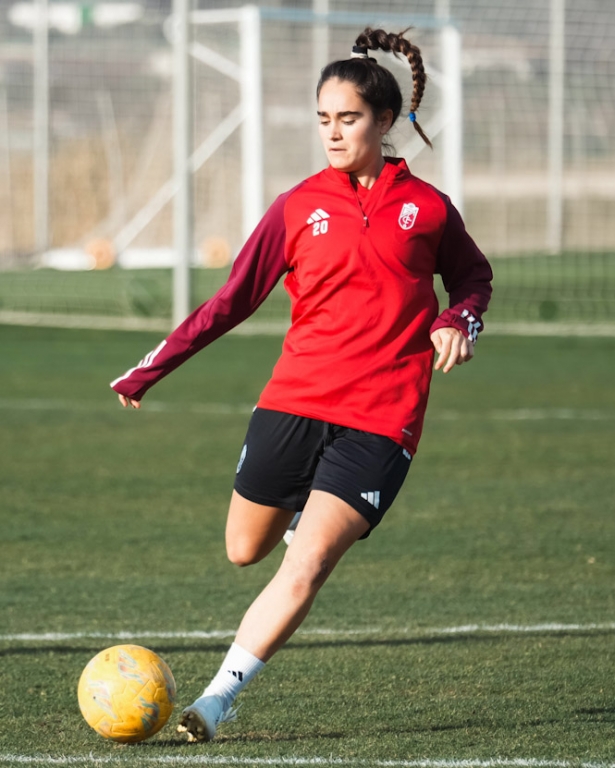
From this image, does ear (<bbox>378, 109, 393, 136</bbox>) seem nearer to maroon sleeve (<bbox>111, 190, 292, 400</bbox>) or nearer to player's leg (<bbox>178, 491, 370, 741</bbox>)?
maroon sleeve (<bbox>111, 190, 292, 400</bbox>)

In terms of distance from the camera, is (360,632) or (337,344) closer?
(337,344)

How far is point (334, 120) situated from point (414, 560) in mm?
3255

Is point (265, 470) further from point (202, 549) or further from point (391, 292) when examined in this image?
point (202, 549)

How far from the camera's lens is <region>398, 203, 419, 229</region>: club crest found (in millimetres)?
4312

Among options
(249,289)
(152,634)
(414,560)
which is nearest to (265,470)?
(249,289)

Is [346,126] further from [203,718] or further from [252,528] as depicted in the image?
[203,718]

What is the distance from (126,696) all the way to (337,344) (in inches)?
46.4

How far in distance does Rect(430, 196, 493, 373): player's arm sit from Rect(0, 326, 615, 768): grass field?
1148 millimetres

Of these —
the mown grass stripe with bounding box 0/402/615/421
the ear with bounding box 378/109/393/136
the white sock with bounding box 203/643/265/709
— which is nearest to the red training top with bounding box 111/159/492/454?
the ear with bounding box 378/109/393/136

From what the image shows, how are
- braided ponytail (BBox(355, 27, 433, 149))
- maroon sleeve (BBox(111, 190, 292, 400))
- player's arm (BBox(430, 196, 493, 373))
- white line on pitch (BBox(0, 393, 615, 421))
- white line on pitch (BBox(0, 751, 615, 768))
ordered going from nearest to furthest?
white line on pitch (BBox(0, 751, 615, 768))
player's arm (BBox(430, 196, 493, 373))
maroon sleeve (BBox(111, 190, 292, 400))
braided ponytail (BBox(355, 27, 433, 149))
white line on pitch (BBox(0, 393, 615, 421))

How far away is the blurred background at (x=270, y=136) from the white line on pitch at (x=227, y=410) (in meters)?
4.16

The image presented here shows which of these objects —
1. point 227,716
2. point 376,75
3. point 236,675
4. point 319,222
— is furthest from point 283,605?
point 376,75

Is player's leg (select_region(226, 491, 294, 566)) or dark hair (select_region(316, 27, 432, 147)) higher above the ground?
dark hair (select_region(316, 27, 432, 147))

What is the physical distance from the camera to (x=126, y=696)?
13.6 ft
